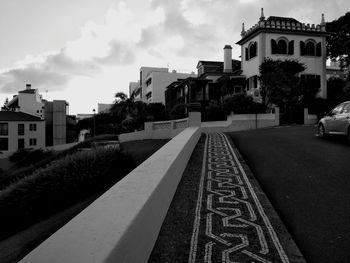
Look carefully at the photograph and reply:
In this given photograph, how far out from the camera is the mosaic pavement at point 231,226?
3999 millimetres

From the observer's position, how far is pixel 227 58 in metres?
45.0

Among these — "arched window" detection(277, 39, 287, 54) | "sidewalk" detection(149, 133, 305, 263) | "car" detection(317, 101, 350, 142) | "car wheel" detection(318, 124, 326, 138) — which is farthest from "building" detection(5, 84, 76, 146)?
"sidewalk" detection(149, 133, 305, 263)

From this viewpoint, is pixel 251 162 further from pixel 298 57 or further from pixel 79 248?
pixel 298 57

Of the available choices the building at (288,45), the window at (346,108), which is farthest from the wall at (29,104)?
the window at (346,108)

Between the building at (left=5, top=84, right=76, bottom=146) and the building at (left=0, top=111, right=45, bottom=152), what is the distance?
9.02ft

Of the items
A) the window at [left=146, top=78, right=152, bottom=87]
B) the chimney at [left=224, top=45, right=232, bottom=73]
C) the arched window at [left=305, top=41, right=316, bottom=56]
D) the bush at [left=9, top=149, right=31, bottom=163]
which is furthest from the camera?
the window at [left=146, top=78, right=152, bottom=87]

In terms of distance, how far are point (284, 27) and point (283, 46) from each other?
6.46 feet

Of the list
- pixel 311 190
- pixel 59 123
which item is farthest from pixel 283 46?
pixel 59 123

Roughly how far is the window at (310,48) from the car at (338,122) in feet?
77.8

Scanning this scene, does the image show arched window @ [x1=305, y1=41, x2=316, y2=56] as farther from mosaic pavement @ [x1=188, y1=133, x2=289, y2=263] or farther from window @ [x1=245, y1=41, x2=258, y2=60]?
mosaic pavement @ [x1=188, y1=133, x2=289, y2=263]

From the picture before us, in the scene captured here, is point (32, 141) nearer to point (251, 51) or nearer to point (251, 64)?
point (251, 64)

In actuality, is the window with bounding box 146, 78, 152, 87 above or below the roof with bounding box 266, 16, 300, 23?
below

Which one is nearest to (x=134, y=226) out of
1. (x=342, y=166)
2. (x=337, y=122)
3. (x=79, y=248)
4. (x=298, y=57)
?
(x=79, y=248)

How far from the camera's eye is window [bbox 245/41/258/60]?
36.4 meters
